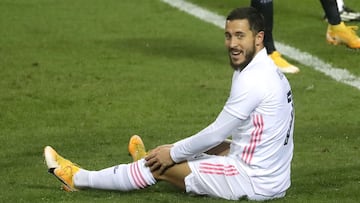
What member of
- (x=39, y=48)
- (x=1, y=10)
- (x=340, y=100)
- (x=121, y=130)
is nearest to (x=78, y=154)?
(x=121, y=130)

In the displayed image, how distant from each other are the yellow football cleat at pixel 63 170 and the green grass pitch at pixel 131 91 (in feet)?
0.23

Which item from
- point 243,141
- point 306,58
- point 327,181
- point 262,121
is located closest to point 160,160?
point 243,141

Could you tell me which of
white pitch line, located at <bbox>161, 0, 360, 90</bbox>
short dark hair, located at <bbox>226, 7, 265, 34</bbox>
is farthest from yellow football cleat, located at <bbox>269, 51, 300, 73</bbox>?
short dark hair, located at <bbox>226, 7, 265, 34</bbox>

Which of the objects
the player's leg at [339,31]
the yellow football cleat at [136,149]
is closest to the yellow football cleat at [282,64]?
the player's leg at [339,31]

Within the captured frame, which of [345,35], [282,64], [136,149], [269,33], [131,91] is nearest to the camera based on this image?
[136,149]

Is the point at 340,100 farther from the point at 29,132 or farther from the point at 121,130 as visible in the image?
the point at 29,132

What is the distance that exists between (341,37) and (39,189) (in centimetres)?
616

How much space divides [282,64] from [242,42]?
510cm

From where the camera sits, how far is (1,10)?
51.7 ft

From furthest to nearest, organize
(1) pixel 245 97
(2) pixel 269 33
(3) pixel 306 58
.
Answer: (3) pixel 306 58
(2) pixel 269 33
(1) pixel 245 97

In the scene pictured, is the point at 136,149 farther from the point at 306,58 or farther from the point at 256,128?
the point at 306,58

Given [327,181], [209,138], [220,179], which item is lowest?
[327,181]

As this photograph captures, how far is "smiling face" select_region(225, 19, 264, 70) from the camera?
6738mm

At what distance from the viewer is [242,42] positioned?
6.75 meters
